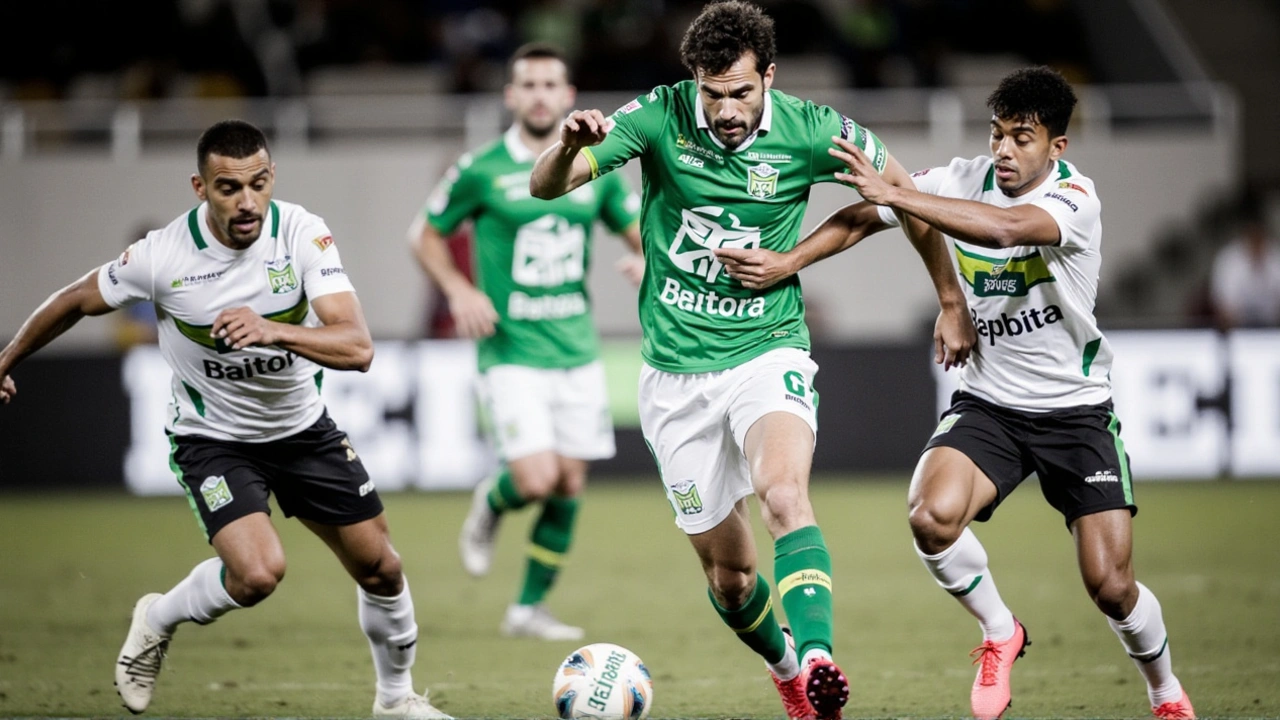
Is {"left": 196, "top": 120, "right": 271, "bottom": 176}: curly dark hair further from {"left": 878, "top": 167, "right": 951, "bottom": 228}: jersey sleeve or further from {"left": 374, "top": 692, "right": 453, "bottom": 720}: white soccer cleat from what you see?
{"left": 878, "top": 167, "right": 951, "bottom": 228}: jersey sleeve

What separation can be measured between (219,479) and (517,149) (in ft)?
10.7

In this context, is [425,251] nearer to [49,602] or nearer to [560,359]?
[560,359]

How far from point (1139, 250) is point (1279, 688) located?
40.8 feet

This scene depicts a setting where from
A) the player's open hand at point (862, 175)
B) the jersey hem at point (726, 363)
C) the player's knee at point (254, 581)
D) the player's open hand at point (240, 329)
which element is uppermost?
the player's open hand at point (862, 175)

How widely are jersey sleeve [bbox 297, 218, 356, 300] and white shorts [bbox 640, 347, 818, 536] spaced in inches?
49.9

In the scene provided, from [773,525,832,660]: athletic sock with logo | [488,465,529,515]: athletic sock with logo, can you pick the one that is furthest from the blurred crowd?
[773,525,832,660]: athletic sock with logo

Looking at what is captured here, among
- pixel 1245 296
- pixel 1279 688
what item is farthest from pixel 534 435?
pixel 1245 296

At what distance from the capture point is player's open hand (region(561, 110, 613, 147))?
5227 millimetres

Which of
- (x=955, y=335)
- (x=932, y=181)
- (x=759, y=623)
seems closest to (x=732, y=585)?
(x=759, y=623)

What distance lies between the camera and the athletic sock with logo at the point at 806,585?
4789 millimetres

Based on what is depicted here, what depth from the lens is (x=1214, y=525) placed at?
11.9m

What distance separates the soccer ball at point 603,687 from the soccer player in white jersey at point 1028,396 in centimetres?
114

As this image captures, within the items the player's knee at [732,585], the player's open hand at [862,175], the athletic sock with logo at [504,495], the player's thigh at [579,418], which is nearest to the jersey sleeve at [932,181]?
the player's open hand at [862,175]

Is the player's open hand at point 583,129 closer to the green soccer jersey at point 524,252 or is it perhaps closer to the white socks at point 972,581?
the white socks at point 972,581
